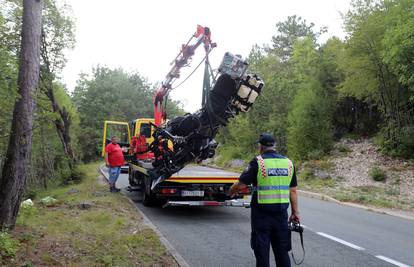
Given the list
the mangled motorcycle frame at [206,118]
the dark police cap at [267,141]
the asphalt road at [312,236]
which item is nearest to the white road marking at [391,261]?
the asphalt road at [312,236]

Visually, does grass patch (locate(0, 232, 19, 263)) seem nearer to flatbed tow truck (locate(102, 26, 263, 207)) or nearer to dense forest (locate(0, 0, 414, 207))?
dense forest (locate(0, 0, 414, 207))

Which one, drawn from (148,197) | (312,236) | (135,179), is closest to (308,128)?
(135,179)

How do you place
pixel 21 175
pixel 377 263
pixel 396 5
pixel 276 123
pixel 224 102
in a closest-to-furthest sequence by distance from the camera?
pixel 377 263 → pixel 21 175 → pixel 224 102 → pixel 396 5 → pixel 276 123

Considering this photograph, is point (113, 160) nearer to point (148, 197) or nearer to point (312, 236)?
point (148, 197)

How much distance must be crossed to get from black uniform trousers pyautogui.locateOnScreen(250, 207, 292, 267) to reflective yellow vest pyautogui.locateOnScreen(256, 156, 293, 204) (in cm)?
15

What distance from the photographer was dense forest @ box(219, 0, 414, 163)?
1888cm

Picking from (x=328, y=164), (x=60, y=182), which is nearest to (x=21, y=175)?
(x=60, y=182)

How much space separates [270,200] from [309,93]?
69.6ft

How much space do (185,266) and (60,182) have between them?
51.9 feet

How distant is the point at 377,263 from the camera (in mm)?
5918

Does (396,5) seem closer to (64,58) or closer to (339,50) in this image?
(339,50)

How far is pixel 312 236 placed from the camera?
763cm

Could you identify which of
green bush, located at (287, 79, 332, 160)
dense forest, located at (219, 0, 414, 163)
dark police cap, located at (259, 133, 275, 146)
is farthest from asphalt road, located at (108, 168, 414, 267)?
green bush, located at (287, 79, 332, 160)

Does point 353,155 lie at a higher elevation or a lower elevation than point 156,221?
higher
